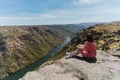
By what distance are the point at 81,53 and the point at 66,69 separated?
208 inches

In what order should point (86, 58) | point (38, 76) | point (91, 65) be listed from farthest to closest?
point (86, 58)
point (91, 65)
point (38, 76)

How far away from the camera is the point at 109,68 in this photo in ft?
75.0

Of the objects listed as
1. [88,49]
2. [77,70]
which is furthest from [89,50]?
[77,70]

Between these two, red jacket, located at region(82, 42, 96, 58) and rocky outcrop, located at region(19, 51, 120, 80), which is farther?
red jacket, located at region(82, 42, 96, 58)

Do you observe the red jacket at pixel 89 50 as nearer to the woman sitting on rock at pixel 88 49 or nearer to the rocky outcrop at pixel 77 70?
the woman sitting on rock at pixel 88 49

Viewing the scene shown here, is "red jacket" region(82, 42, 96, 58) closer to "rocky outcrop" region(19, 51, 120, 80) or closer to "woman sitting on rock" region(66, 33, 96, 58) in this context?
"woman sitting on rock" region(66, 33, 96, 58)

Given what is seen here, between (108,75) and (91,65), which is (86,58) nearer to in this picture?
(91,65)

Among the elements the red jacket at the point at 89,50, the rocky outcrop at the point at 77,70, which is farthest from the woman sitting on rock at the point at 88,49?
the rocky outcrop at the point at 77,70

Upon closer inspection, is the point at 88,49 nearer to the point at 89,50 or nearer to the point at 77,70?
the point at 89,50

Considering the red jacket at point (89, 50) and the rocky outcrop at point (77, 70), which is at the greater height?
the red jacket at point (89, 50)

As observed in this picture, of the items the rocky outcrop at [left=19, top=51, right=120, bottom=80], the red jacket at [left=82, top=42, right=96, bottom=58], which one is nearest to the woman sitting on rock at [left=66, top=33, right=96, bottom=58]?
the red jacket at [left=82, top=42, right=96, bottom=58]

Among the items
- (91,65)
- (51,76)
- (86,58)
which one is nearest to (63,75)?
(51,76)

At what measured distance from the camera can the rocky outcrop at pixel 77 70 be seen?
62.0ft

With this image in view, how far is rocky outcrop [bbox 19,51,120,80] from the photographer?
18.9 meters
